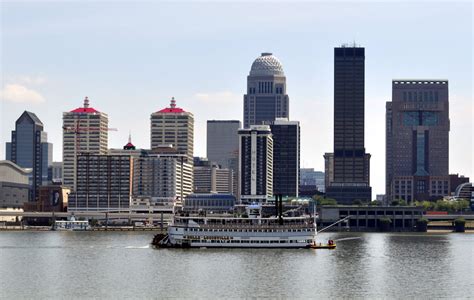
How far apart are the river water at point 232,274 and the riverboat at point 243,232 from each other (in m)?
4.65

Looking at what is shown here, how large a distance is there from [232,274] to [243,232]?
174 feet

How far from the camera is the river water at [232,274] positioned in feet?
401

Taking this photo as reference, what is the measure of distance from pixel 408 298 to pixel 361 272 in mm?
31416

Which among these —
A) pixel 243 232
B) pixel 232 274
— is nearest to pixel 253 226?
pixel 243 232

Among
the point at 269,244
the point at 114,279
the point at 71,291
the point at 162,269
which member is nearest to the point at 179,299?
the point at 71,291

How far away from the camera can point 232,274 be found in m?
142

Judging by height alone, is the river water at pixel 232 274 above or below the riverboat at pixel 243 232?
below

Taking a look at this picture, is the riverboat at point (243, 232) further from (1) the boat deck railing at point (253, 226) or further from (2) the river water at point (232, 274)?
(2) the river water at point (232, 274)

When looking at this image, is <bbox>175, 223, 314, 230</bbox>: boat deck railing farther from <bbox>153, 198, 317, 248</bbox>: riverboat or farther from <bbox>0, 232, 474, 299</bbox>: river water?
<bbox>0, 232, 474, 299</bbox>: river water

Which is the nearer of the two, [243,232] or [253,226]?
[253,226]

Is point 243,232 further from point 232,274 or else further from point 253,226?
point 232,274

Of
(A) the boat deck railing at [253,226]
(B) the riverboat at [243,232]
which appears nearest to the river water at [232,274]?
(B) the riverboat at [243,232]

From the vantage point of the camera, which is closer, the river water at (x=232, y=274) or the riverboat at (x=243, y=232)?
the river water at (x=232, y=274)

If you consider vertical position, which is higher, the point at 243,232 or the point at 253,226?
the point at 253,226
